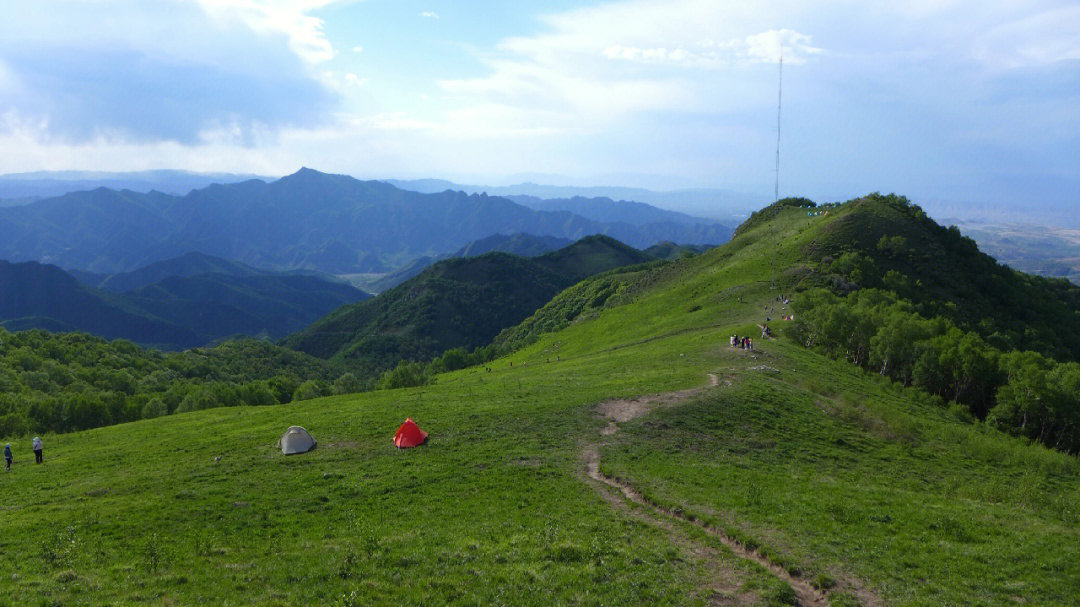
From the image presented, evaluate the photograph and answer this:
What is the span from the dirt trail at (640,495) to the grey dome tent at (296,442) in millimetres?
17714

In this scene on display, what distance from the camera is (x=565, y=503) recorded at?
2647 cm

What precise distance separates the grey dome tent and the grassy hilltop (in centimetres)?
81

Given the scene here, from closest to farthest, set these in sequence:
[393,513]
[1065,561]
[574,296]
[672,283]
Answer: [1065,561] < [393,513] < [672,283] < [574,296]

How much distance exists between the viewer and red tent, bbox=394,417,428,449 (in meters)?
36.2

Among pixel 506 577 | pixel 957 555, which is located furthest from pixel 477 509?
pixel 957 555

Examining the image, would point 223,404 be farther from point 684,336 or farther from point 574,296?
point 574,296

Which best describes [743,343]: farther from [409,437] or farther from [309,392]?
[309,392]

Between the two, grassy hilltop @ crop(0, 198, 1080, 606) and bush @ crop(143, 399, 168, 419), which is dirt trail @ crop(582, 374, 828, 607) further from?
bush @ crop(143, 399, 168, 419)

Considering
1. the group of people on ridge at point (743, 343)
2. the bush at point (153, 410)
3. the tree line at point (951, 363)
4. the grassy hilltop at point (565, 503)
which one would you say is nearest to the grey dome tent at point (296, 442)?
the grassy hilltop at point (565, 503)

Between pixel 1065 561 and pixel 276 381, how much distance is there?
319ft

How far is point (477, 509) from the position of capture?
2602 centimetres

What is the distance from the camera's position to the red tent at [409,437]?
36.2 meters

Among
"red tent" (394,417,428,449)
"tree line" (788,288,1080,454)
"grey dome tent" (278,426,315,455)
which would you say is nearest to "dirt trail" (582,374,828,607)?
"red tent" (394,417,428,449)

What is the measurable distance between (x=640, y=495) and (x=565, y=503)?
3.92m
